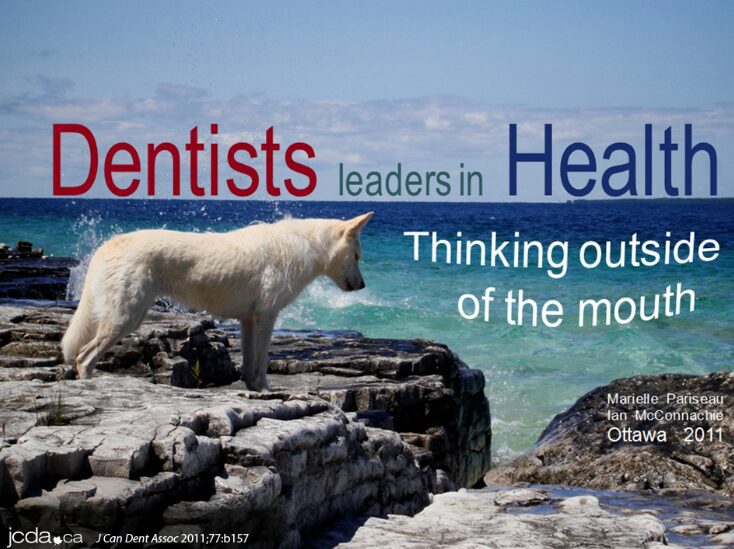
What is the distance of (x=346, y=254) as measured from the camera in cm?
976

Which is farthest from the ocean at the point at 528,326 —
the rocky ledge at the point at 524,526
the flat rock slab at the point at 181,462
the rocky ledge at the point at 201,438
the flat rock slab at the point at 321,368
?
the flat rock slab at the point at 181,462

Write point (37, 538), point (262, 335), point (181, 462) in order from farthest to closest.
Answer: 1. point (262, 335)
2. point (181, 462)
3. point (37, 538)

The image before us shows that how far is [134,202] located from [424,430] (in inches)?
4928

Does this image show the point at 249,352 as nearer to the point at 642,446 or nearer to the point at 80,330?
the point at 80,330

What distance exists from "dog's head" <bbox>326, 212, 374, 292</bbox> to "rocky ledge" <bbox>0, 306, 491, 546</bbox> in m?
1.17

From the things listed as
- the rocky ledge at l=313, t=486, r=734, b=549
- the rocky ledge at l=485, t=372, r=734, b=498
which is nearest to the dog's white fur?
the rocky ledge at l=313, t=486, r=734, b=549

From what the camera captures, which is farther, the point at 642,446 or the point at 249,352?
the point at 642,446

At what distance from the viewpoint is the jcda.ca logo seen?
4.69m

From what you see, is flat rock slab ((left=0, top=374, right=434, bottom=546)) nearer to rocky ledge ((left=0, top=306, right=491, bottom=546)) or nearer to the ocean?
rocky ledge ((left=0, top=306, right=491, bottom=546))

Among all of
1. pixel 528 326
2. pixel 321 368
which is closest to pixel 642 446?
pixel 321 368

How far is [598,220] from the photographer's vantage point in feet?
280

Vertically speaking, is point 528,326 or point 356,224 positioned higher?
point 356,224

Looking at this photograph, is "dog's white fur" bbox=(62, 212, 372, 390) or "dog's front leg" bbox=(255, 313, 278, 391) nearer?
"dog's white fur" bbox=(62, 212, 372, 390)

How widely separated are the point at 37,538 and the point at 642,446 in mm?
7985
